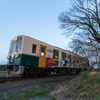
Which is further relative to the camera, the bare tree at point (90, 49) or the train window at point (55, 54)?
the train window at point (55, 54)

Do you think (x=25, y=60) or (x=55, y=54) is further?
(x=55, y=54)

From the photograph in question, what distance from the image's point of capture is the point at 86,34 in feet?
26.7

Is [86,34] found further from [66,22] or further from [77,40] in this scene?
[66,22]

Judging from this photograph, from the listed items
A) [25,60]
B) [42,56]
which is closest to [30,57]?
[25,60]

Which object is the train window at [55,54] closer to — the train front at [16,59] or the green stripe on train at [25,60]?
the green stripe on train at [25,60]

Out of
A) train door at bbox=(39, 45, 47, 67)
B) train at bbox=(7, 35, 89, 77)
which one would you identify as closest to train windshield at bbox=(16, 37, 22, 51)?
train at bbox=(7, 35, 89, 77)

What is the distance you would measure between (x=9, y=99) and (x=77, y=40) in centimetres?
693

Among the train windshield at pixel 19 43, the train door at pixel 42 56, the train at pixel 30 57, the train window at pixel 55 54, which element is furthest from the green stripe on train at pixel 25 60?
the train window at pixel 55 54

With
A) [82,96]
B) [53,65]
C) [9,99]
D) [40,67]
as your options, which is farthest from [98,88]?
[53,65]

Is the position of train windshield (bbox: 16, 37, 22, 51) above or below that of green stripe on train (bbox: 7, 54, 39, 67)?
above

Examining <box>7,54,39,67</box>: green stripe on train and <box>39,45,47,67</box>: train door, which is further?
<box>39,45,47,67</box>: train door

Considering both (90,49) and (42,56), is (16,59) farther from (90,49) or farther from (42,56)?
(90,49)

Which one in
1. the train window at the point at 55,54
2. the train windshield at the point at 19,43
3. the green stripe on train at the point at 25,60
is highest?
the train windshield at the point at 19,43

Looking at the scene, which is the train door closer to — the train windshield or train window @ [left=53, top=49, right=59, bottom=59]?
train window @ [left=53, top=49, right=59, bottom=59]
